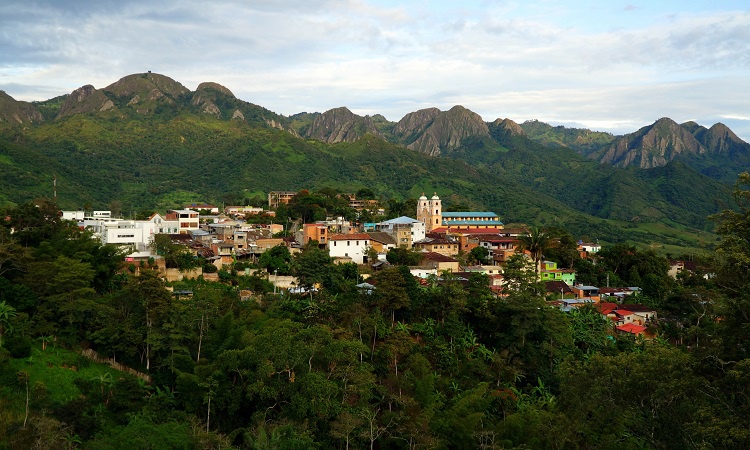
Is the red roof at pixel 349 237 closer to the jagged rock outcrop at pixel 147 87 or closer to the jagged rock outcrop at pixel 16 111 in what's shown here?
the jagged rock outcrop at pixel 16 111

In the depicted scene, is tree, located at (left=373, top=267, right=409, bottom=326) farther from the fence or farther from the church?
the church

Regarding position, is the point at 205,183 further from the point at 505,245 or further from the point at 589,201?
the point at 589,201

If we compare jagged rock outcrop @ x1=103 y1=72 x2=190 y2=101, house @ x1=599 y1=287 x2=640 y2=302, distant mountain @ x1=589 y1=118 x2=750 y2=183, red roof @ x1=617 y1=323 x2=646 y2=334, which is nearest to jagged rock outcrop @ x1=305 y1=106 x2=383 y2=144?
jagged rock outcrop @ x1=103 y1=72 x2=190 y2=101

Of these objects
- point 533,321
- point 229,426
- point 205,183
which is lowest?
point 229,426

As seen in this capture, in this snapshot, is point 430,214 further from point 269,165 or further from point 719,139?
point 719,139

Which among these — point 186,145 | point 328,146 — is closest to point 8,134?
point 186,145

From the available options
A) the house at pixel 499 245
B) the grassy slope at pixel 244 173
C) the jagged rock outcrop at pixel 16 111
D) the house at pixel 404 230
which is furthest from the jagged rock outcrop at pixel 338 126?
the house at pixel 499 245

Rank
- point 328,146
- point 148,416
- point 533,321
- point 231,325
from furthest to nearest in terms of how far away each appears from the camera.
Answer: point 328,146 → point 533,321 → point 231,325 → point 148,416

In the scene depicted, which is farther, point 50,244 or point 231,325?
point 50,244
